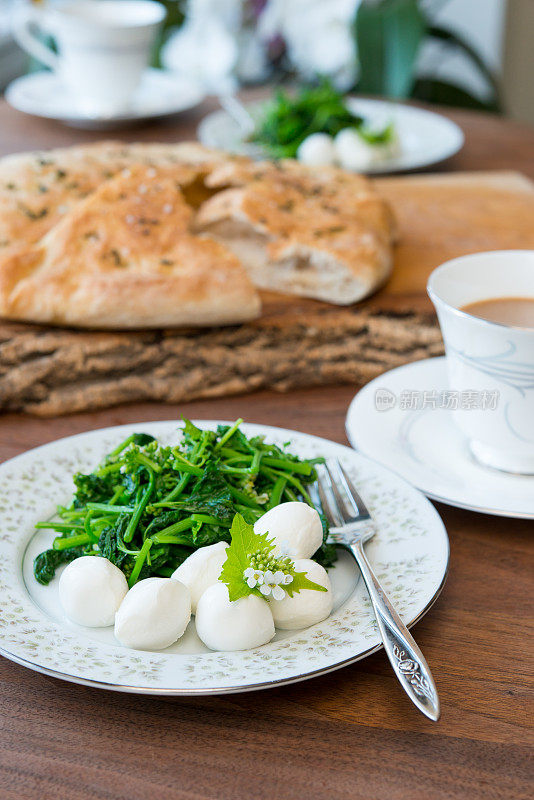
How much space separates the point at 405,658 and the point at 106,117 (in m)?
1.99

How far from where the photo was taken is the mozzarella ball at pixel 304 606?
0.74 meters

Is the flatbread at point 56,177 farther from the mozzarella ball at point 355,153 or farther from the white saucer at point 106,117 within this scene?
the white saucer at point 106,117

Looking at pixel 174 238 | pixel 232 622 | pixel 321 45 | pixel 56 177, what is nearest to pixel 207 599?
pixel 232 622

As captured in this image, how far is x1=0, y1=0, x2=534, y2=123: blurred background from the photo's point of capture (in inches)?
120

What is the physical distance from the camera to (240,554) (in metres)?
0.73

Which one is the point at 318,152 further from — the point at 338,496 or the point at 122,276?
the point at 338,496

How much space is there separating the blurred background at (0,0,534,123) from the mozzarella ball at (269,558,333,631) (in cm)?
260

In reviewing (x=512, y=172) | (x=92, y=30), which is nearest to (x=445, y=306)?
(x=512, y=172)

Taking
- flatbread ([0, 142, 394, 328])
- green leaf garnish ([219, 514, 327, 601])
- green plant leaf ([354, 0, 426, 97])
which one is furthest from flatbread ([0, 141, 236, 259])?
green plant leaf ([354, 0, 426, 97])

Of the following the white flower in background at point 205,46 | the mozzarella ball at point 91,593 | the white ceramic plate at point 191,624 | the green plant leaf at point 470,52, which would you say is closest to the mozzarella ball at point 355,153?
the white ceramic plate at point 191,624

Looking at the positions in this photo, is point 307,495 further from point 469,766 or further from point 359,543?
point 469,766

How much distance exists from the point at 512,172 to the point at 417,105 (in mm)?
737

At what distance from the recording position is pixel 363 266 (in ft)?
4.56

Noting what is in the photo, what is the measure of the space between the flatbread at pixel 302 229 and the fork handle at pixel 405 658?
2.47 feet
